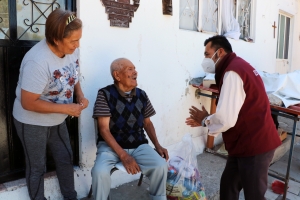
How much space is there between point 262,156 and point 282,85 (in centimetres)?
172

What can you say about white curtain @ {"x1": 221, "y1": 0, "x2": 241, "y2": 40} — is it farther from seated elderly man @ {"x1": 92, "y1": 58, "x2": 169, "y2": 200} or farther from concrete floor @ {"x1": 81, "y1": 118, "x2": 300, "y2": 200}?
seated elderly man @ {"x1": 92, "y1": 58, "x2": 169, "y2": 200}

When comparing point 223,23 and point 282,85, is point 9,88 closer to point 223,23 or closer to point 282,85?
point 282,85

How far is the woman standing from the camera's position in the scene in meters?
2.02

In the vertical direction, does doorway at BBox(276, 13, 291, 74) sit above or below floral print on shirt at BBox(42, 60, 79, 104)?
above

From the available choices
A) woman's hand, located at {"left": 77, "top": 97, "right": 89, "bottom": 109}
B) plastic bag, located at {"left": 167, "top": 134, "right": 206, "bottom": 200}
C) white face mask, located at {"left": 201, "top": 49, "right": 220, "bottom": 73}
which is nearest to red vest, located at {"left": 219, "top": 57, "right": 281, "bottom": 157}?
white face mask, located at {"left": 201, "top": 49, "right": 220, "bottom": 73}

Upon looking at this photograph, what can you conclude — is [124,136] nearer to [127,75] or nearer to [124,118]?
[124,118]

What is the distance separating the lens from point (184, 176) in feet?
8.92

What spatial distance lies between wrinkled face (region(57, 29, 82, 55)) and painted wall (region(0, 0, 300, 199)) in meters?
0.66

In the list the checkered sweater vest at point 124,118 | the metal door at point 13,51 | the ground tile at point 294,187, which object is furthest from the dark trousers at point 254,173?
the metal door at point 13,51

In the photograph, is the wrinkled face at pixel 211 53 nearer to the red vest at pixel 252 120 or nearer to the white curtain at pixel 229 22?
the red vest at pixel 252 120

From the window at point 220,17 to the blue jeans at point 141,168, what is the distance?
2182 millimetres

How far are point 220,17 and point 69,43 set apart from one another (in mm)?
3291

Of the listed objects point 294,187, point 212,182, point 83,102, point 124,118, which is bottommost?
point 294,187

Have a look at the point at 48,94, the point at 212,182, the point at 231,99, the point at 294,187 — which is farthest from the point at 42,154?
the point at 294,187
